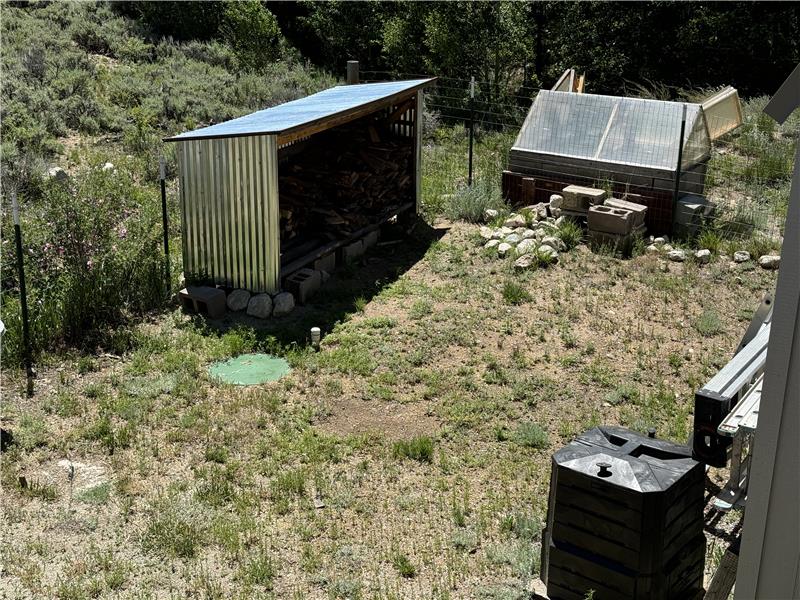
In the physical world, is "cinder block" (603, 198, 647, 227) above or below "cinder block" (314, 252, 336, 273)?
above

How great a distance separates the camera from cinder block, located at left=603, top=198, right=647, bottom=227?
44.0ft

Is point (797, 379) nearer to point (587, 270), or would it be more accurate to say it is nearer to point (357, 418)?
point (357, 418)

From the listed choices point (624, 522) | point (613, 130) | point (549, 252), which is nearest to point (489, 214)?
point (549, 252)

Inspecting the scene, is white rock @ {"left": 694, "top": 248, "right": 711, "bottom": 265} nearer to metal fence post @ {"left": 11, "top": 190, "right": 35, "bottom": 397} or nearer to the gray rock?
the gray rock

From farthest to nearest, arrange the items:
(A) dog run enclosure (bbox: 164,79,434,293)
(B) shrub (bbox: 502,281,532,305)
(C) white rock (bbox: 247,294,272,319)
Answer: (B) shrub (bbox: 502,281,532,305) → (C) white rock (bbox: 247,294,272,319) → (A) dog run enclosure (bbox: 164,79,434,293)

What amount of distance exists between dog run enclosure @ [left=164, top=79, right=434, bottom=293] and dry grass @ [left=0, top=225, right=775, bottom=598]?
0.79 metres

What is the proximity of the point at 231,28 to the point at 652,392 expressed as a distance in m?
15.4

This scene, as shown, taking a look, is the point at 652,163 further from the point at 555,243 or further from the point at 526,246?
the point at 526,246


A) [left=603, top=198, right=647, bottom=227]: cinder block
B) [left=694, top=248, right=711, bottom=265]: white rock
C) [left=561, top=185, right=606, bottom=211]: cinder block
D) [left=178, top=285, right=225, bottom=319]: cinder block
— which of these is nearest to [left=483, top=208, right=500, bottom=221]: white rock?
[left=561, top=185, right=606, bottom=211]: cinder block

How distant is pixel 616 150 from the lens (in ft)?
47.1

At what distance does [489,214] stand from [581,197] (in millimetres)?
1451

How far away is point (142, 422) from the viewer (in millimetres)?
8969

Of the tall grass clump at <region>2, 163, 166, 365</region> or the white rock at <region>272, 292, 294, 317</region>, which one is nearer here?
the tall grass clump at <region>2, 163, 166, 365</region>

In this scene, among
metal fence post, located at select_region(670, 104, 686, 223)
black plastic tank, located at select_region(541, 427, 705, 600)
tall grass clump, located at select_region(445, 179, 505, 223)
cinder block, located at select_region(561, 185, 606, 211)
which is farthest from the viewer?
tall grass clump, located at select_region(445, 179, 505, 223)
